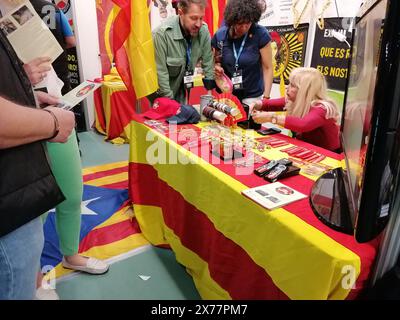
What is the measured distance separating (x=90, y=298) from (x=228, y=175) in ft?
2.84

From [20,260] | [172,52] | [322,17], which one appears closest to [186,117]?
[172,52]

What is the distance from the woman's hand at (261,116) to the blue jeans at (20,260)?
1.17 meters

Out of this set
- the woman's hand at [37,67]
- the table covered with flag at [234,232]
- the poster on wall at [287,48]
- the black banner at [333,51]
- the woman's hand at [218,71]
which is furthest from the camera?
the poster on wall at [287,48]

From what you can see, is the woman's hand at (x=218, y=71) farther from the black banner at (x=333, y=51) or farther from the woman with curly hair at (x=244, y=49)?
the black banner at (x=333, y=51)

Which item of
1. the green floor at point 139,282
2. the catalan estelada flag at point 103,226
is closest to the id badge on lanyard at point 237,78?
the catalan estelada flag at point 103,226

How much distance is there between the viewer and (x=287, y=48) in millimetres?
3512

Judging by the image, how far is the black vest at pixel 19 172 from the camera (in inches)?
22.9

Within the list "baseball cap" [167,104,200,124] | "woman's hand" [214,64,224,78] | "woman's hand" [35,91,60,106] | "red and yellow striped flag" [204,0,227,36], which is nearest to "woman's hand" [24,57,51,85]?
"woman's hand" [35,91,60,106]

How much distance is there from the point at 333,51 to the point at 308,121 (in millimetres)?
1945

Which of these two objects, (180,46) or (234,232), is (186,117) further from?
(234,232)

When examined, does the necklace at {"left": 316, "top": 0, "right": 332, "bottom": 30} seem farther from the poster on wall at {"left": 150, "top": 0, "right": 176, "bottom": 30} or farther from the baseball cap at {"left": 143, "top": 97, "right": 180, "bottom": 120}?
the baseball cap at {"left": 143, "top": 97, "right": 180, "bottom": 120}

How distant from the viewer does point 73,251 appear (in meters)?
1.43

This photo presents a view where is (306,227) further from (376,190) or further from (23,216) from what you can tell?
(23,216)

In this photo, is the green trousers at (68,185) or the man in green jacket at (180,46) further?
the man in green jacket at (180,46)
